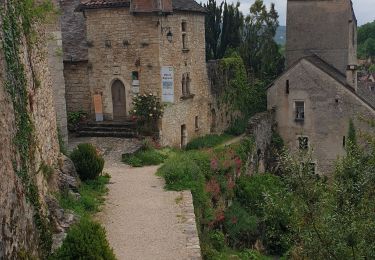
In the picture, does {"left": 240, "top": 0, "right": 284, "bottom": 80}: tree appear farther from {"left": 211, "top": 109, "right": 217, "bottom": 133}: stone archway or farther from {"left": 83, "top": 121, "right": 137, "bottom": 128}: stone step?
{"left": 83, "top": 121, "right": 137, "bottom": 128}: stone step

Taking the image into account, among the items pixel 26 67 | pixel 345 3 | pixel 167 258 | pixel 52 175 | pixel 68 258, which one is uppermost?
pixel 345 3

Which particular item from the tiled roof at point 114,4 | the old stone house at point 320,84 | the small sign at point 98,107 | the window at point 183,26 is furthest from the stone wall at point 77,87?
the old stone house at point 320,84

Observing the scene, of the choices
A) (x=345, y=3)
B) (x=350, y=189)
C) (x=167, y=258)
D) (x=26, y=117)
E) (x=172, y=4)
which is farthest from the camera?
(x=345, y=3)

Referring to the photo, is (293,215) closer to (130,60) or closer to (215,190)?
(215,190)

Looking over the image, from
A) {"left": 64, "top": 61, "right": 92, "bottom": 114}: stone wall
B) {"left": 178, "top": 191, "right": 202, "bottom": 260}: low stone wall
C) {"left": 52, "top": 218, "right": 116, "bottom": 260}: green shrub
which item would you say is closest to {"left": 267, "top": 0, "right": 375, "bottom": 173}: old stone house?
{"left": 64, "top": 61, "right": 92, "bottom": 114}: stone wall

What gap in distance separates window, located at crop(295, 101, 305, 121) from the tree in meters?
4.17

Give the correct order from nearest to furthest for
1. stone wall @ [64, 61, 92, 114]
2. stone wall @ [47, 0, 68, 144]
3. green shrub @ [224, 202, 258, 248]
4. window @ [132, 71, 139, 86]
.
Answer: green shrub @ [224, 202, 258, 248]
stone wall @ [47, 0, 68, 144]
window @ [132, 71, 139, 86]
stone wall @ [64, 61, 92, 114]

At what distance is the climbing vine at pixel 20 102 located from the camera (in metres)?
9.49

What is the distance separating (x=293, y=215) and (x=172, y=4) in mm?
14477

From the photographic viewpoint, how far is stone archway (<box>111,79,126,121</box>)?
76.6 feet

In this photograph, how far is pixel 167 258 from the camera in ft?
37.0

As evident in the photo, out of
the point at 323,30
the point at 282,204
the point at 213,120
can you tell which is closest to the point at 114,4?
the point at 213,120

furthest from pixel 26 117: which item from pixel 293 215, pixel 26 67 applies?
pixel 293 215

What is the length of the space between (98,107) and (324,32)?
1344cm
